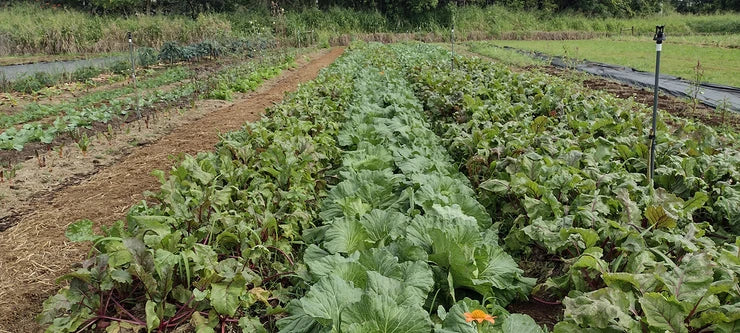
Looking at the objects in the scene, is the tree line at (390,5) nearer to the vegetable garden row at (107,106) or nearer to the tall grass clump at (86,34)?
the tall grass clump at (86,34)

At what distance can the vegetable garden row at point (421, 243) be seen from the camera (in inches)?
79.6

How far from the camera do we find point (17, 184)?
203 inches

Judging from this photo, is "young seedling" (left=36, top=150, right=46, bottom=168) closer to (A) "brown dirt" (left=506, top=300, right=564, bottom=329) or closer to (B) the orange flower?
(A) "brown dirt" (left=506, top=300, right=564, bottom=329)

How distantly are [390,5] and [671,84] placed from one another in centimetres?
3240

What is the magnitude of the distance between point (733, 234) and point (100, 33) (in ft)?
83.8

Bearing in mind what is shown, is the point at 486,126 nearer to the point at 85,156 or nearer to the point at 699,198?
the point at 699,198

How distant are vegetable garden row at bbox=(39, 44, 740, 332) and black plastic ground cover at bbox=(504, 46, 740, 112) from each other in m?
5.08

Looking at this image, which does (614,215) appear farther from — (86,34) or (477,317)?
(86,34)

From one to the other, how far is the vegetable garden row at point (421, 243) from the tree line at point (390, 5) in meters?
37.2

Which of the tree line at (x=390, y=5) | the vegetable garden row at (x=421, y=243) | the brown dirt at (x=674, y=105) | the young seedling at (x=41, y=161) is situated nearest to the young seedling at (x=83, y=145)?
the young seedling at (x=41, y=161)

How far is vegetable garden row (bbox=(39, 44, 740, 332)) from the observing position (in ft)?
6.63

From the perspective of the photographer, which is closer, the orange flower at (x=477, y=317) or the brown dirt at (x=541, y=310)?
the orange flower at (x=477, y=317)

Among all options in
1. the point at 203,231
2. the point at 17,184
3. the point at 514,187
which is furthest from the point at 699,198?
the point at 17,184

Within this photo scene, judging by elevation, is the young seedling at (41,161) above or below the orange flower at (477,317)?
below
